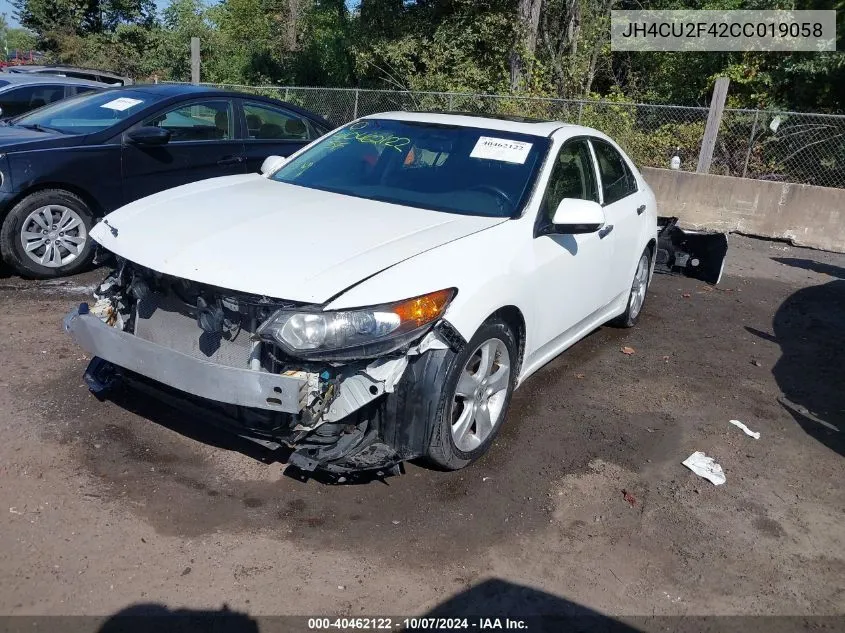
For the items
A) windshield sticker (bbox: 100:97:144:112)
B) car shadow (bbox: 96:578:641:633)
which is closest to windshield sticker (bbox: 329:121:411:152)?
windshield sticker (bbox: 100:97:144:112)

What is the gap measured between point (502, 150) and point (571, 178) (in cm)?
52

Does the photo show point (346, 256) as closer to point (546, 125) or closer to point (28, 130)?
point (546, 125)

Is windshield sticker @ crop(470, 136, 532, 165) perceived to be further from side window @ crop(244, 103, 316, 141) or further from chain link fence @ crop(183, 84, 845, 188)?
chain link fence @ crop(183, 84, 845, 188)

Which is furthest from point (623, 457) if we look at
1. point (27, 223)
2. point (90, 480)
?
point (27, 223)

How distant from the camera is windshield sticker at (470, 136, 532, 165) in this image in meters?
4.48

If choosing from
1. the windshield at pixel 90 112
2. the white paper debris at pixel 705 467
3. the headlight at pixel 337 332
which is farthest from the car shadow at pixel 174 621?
the windshield at pixel 90 112

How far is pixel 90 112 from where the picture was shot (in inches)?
267

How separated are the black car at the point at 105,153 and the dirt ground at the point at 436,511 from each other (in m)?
1.15

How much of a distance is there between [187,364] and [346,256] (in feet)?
2.71

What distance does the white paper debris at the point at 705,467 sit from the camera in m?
4.02

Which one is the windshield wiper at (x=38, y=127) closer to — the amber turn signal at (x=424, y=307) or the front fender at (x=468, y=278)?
the front fender at (x=468, y=278)

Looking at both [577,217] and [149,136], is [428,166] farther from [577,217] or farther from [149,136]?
[149,136]

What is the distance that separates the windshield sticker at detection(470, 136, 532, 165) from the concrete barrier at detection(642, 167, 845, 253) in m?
7.57

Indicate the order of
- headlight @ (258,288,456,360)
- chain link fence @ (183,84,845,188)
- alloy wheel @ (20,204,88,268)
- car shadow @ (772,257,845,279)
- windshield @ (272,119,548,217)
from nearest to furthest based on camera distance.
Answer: headlight @ (258,288,456,360) < windshield @ (272,119,548,217) < alloy wheel @ (20,204,88,268) < car shadow @ (772,257,845,279) < chain link fence @ (183,84,845,188)
